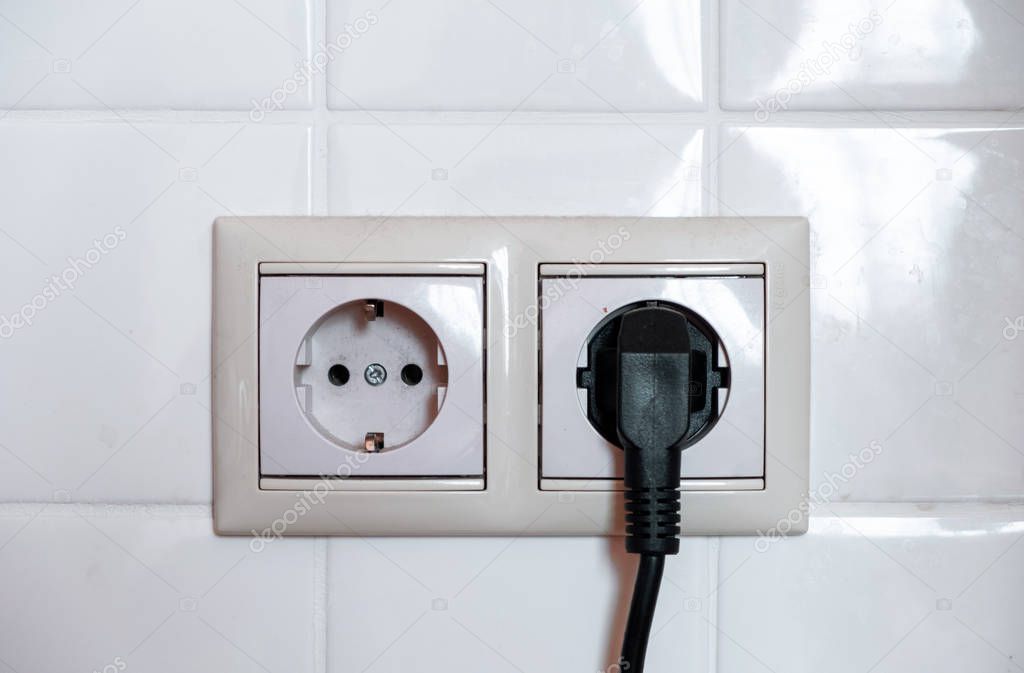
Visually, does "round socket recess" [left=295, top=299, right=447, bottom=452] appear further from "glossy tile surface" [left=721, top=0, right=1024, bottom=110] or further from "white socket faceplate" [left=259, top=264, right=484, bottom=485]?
"glossy tile surface" [left=721, top=0, right=1024, bottom=110]

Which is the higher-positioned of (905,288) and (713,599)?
(905,288)

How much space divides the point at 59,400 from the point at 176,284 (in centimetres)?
7

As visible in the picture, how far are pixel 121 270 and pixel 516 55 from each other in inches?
7.8

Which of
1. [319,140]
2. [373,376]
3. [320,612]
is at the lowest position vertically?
[320,612]

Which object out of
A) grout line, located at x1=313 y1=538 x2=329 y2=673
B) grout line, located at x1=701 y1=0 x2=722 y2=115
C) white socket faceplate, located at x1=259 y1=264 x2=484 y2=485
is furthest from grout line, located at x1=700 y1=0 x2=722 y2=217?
grout line, located at x1=313 y1=538 x2=329 y2=673

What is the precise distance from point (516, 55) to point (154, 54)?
160mm

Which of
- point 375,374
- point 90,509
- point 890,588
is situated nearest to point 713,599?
point 890,588

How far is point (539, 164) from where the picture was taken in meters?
0.32

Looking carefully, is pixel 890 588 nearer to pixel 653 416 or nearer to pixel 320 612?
pixel 653 416

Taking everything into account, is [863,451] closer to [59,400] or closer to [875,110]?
[875,110]

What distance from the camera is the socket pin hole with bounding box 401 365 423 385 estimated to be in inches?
12.9

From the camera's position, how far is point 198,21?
0.32 m

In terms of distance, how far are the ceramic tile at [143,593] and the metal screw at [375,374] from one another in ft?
0.26

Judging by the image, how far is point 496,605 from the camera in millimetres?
328
